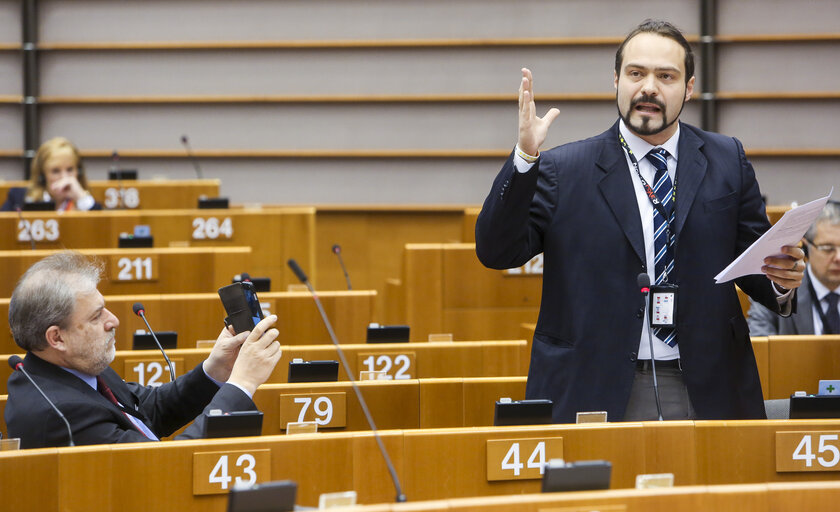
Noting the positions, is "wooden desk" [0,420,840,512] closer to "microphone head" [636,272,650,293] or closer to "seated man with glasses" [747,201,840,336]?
"microphone head" [636,272,650,293]

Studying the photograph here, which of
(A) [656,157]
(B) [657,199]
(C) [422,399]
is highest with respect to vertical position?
(A) [656,157]

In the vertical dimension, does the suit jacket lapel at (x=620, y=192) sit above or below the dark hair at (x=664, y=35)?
below

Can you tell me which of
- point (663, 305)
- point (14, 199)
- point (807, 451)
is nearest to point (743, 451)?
point (807, 451)

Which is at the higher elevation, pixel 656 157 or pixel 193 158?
pixel 193 158

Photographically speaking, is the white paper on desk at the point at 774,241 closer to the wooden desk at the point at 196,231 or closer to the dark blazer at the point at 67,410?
the dark blazer at the point at 67,410

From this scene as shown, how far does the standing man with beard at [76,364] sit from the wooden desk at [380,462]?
0.77 feet

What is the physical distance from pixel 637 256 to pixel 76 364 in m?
1.28

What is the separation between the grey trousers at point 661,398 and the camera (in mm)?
2209

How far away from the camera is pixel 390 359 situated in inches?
138

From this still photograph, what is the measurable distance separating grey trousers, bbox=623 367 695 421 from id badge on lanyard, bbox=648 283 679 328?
0.12 metres

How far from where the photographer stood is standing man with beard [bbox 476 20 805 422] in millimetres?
2189

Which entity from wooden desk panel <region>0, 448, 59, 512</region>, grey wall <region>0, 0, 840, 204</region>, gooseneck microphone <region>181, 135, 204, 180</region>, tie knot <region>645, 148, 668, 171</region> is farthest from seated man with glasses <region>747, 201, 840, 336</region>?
gooseneck microphone <region>181, 135, 204, 180</region>

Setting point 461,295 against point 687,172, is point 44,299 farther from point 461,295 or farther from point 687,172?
point 461,295

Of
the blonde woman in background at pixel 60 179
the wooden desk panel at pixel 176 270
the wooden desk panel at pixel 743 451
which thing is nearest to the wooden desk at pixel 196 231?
the wooden desk panel at pixel 176 270
